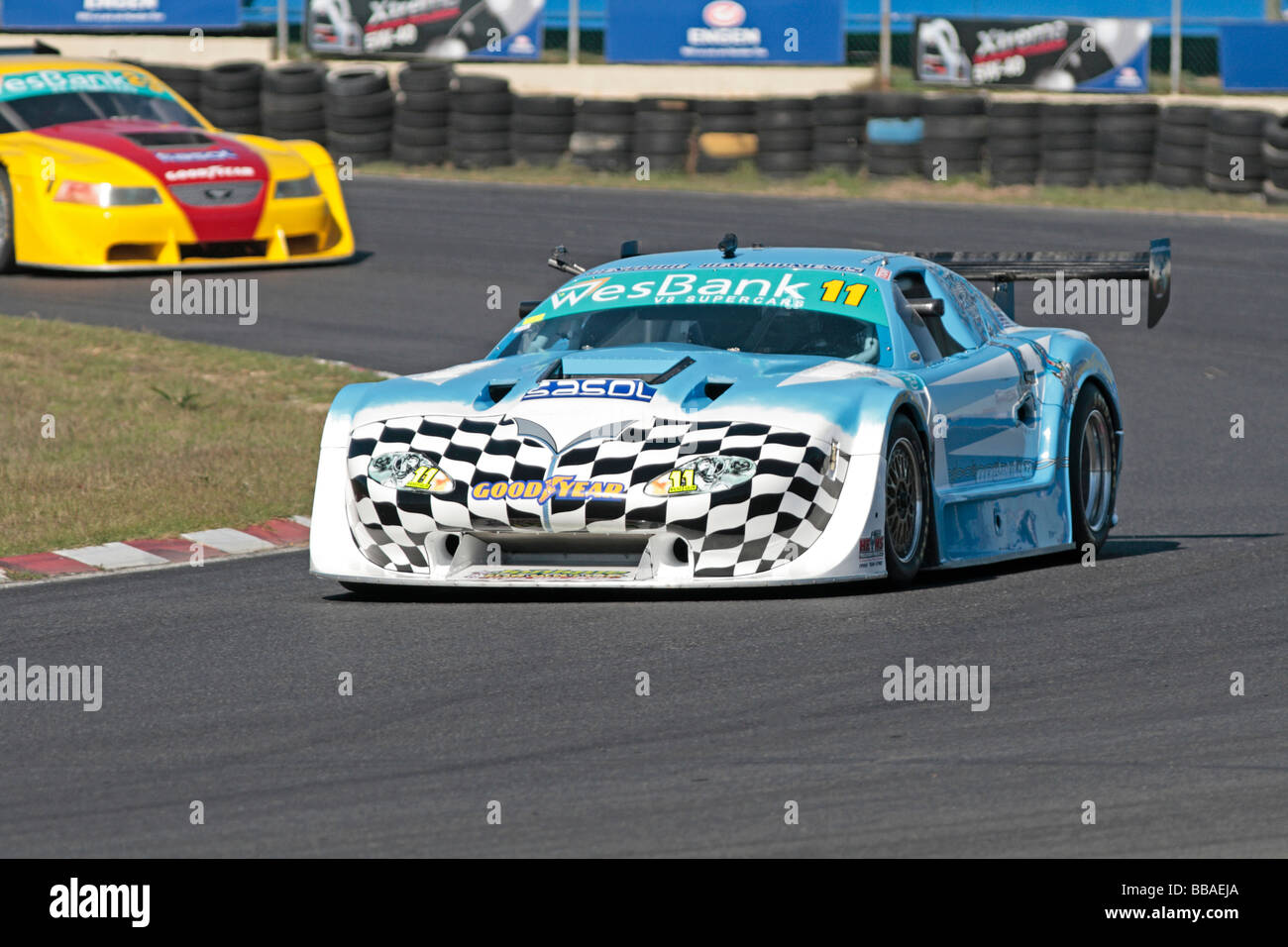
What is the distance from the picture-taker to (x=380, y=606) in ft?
27.1

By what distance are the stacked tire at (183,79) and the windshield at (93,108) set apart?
641 cm

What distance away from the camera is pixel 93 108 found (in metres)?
18.5

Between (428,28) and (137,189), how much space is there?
12622 mm

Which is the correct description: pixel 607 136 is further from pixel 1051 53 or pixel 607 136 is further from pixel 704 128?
pixel 1051 53

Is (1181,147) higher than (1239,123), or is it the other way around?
(1239,123)

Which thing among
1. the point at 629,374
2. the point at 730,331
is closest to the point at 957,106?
the point at 730,331

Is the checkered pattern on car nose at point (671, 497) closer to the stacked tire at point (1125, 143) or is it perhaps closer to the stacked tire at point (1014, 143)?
the stacked tire at point (1125, 143)

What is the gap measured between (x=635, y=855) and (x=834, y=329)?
426 centimetres

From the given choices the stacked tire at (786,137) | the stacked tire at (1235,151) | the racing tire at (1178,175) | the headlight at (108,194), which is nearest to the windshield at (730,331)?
the headlight at (108,194)

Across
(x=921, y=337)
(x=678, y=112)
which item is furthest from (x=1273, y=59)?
(x=921, y=337)

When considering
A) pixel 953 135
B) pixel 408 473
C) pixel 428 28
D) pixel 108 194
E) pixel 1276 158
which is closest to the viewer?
pixel 408 473

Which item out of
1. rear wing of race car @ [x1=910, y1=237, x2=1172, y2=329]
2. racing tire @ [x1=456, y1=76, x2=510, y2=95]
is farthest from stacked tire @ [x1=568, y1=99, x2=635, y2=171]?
rear wing of race car @ [x1=910, y1=237, x2=1172, y2=329]

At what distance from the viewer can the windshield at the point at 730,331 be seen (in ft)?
28.7

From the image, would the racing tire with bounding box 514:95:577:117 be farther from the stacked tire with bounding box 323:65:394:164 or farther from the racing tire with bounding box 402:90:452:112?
the stacked tire with bounding box 323:65:394:164
